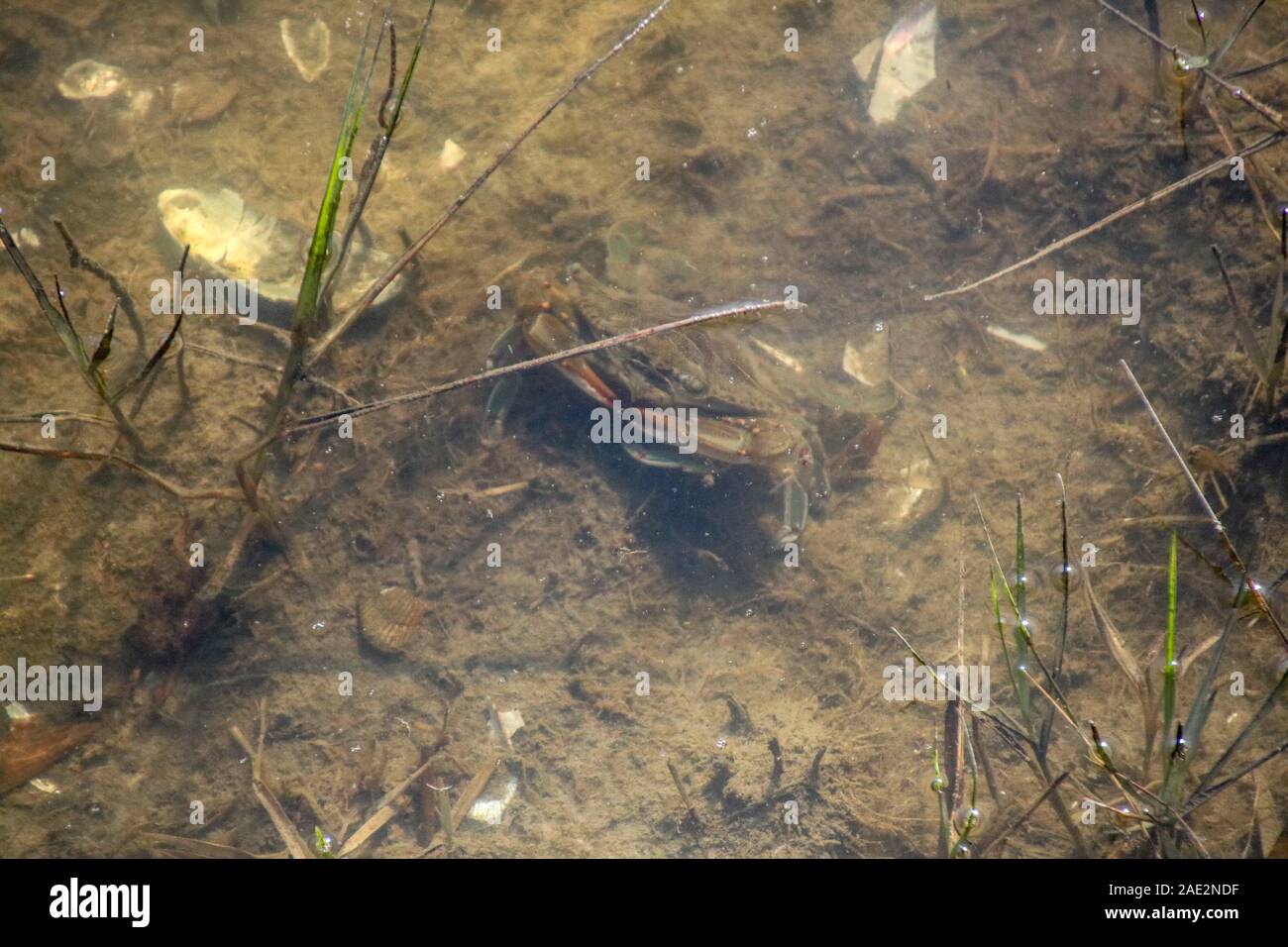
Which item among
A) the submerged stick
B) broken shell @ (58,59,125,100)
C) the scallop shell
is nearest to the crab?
the scallop shell

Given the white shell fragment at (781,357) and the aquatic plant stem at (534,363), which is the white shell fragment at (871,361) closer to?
the white shell fragment at (781,357)

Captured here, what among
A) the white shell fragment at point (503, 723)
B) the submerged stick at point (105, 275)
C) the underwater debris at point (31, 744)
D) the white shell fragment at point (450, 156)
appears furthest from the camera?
the white shell fragment at point (450, 156)

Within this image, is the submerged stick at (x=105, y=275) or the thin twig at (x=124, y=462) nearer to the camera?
the thin twig at (x=124, y=462)

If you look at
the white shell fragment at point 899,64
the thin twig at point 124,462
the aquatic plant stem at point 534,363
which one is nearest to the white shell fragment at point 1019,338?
the white shell fragment at point 899,64

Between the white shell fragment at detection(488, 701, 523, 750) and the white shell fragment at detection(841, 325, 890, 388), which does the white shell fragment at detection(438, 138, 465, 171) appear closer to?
the white shell fragment at detection(841, 325, 890, 388)

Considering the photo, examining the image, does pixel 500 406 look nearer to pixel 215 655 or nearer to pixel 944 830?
pixel 215 655
